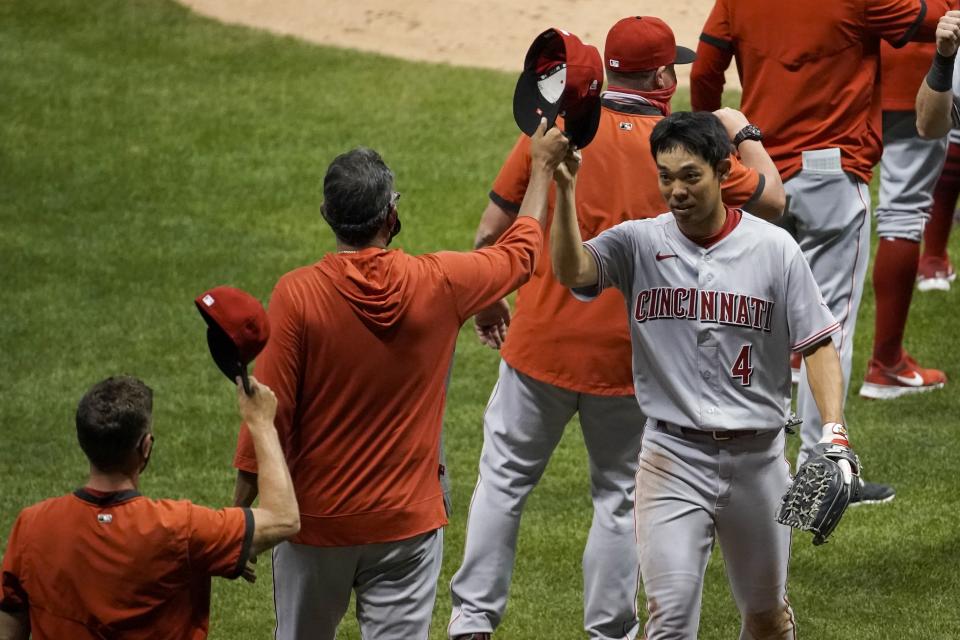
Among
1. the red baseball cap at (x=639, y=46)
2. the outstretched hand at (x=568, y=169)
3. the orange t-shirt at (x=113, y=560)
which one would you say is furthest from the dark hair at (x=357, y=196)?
the red baseball cap at (x=639, y=46)

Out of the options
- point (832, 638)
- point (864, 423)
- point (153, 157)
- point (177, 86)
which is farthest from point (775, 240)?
point (177, 86)

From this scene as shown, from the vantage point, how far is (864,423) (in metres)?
7.75

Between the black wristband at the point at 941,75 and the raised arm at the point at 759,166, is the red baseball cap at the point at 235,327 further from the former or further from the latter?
the black wristband at the point at 941,75

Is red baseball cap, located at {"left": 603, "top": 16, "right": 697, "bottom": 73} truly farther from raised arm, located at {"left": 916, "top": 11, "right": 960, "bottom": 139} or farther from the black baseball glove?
the black baseball glove

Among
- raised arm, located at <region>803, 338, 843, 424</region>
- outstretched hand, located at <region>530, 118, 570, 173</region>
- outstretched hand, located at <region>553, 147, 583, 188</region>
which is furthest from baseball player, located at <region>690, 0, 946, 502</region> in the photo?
outstretched hand, located at <region>530, 118, 570, 173</region>

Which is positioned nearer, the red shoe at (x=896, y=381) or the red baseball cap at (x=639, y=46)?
the red baseball cap at (x=639, y=46)

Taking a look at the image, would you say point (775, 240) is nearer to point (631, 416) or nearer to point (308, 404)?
point (631, 416)

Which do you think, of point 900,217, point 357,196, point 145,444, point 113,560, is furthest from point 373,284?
point 900,217

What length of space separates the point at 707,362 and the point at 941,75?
1926 mm

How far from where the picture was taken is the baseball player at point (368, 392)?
4.08 metres

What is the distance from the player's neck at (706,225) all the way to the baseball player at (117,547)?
155cm

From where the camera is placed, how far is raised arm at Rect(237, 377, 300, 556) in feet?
11.9

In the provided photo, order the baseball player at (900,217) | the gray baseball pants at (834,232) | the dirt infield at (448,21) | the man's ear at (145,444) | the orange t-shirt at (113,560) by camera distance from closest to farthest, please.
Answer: the orange t-shirt at (113,560) < the man's ear at (145,444) < the gray baseball pants at (834,232) < the baseball player at (900,217) < the dirt infield at (448,21)

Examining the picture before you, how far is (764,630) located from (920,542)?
6.43ft
